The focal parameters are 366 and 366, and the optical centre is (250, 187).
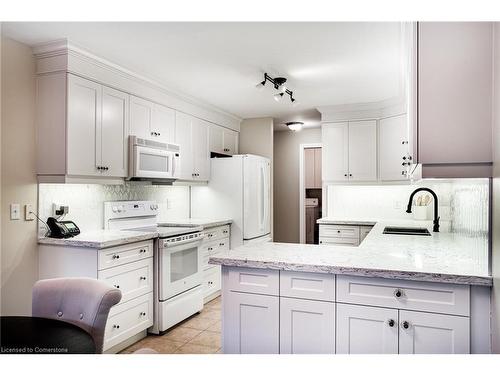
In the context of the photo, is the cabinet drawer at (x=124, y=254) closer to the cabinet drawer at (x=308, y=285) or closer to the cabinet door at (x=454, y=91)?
the cabinet drawer at (x=308, y=285)

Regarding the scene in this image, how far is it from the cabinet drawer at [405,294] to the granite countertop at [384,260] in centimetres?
5

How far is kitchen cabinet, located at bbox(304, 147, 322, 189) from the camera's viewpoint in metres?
6.95

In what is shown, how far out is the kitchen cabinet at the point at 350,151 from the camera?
4.71 meters

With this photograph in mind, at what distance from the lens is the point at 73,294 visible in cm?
172

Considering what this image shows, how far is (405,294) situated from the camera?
1.65 meters

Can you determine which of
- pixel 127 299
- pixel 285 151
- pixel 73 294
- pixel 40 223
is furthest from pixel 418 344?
pixel 285 151

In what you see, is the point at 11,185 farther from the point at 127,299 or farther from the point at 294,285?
the point at 294,285

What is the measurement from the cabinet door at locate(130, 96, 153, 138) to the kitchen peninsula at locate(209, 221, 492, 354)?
6.16 ft

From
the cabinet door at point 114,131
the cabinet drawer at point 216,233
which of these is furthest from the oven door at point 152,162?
the cabinet drawer at point 216,233

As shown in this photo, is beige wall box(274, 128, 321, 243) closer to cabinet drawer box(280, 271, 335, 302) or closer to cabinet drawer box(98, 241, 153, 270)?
cabinet drawer box(98, 241, 153, 270)

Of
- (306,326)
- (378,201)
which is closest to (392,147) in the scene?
(378,201)

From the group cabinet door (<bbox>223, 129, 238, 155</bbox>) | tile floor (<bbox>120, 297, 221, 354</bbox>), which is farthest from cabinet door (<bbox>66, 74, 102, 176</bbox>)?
cabinet door (<bbox>223, 129, 238, 155</bbox>)

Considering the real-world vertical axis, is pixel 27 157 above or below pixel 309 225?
above

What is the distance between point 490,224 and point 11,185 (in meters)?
2.91
